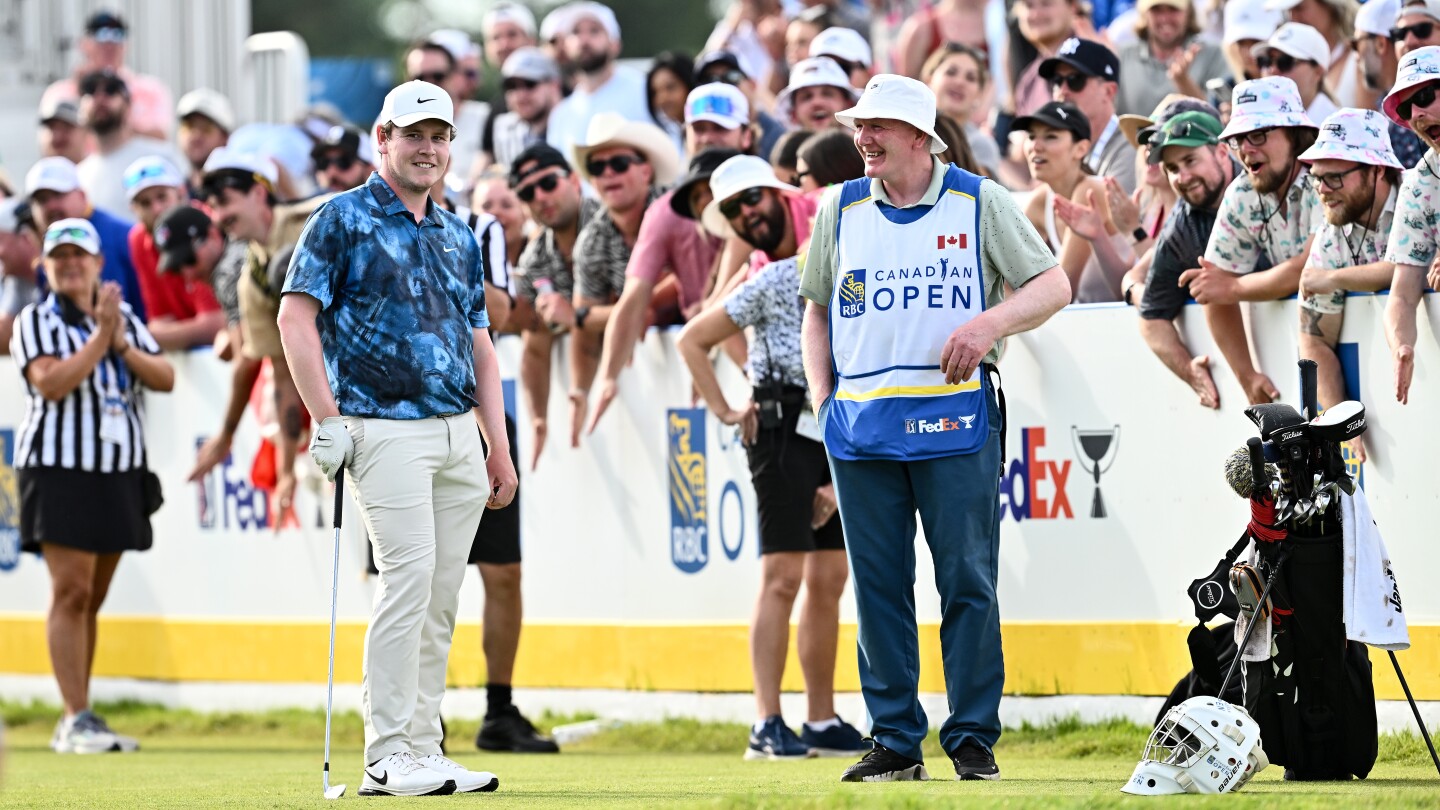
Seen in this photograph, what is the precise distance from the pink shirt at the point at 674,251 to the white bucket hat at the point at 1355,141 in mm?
3473

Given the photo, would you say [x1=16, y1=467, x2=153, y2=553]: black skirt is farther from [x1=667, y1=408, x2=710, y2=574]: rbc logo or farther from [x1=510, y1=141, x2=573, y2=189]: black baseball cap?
[x1=667, y1=408, x2=710, y2=574]: rbc logo

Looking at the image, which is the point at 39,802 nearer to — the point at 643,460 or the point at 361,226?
the point at 361,226

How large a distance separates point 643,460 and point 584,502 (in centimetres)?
48

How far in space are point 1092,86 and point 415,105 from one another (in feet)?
14.3

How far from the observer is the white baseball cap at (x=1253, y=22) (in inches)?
473

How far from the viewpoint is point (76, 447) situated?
12.5 meters

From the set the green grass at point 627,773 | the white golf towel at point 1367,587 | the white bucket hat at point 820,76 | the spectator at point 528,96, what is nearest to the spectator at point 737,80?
the white bucket hat at point 820,76

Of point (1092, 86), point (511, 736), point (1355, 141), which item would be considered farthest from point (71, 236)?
point (1355, 141)

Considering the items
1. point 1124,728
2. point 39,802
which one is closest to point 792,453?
point 1124,728

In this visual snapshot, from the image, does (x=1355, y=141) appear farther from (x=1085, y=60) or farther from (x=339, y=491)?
(x=339, y=491)

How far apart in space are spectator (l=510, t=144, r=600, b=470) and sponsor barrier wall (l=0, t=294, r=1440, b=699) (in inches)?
5.9

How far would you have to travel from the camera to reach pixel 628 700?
39.0 ft

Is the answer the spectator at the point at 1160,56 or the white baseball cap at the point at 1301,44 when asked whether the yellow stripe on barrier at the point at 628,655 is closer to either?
the white baseball cap at the point at 1301,44

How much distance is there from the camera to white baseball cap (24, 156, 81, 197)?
14258 millimetres
